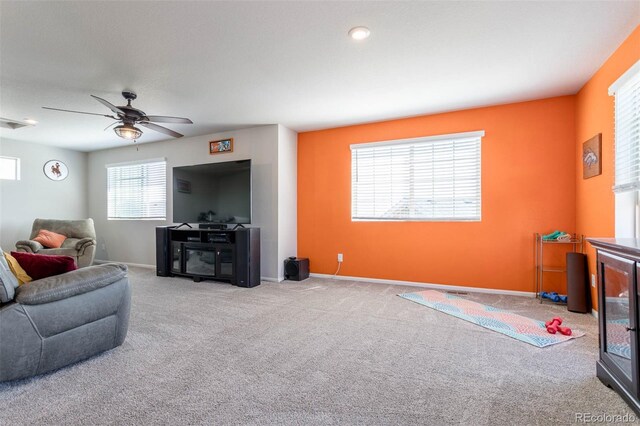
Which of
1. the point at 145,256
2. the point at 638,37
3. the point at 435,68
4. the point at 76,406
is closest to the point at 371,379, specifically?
the point at 76,406

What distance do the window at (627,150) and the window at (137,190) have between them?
6145 mm

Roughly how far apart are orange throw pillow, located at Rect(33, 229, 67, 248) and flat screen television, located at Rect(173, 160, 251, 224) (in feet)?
6.59

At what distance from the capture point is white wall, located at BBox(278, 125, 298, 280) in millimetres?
4527

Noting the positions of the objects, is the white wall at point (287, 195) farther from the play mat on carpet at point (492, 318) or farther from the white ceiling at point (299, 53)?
the play mat on carpet at point (492, 318)

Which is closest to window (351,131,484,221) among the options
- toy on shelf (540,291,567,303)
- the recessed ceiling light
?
toy on shelf (540,291,567,303)

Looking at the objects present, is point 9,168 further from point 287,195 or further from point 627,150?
point 627,150

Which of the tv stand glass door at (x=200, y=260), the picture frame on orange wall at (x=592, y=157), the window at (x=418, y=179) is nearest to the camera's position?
the picture frame on orange wall at (x=592, y=157)

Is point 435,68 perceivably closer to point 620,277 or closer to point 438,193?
point 438,193

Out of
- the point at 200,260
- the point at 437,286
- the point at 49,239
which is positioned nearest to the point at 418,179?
the point at 437,286

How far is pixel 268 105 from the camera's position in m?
3.75

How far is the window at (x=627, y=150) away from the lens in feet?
7.45

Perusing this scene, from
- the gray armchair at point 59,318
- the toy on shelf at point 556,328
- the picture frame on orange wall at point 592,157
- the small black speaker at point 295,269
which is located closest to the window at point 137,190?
the small black speaker at point 295,269

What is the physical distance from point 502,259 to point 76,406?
4.12 meters

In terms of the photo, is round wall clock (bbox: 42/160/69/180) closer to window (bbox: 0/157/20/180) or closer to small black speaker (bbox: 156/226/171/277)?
window (bbox: 0/157/20/180)
